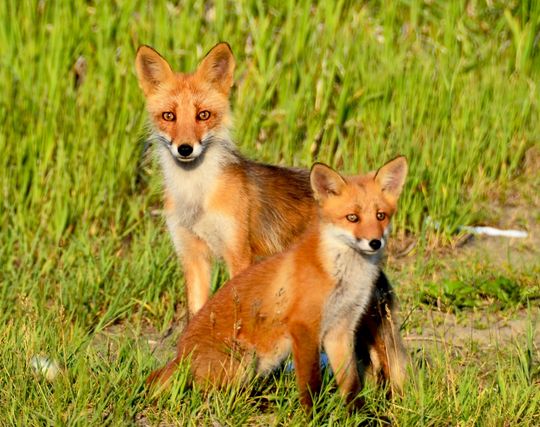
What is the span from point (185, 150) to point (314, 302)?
1367 millimetres

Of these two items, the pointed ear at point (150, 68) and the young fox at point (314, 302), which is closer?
the young fox at point (314, 302)

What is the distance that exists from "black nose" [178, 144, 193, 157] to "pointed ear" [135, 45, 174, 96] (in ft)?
1.91

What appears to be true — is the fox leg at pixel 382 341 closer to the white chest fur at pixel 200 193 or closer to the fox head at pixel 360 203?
the fox head at pixel 360 203

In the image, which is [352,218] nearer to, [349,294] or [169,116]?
[349,294]

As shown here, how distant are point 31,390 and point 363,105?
427 cm

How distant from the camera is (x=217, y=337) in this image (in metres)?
4.96

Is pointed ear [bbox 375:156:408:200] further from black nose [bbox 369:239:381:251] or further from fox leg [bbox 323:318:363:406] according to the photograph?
fox leg [bbox 323:318:363:406]

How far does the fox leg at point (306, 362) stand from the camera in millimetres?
4730

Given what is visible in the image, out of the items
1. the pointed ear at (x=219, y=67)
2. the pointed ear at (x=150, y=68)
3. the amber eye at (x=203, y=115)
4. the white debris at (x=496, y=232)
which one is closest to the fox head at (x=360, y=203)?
the amber eye at (x=203, y=115)

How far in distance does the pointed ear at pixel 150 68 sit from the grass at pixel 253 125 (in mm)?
1335

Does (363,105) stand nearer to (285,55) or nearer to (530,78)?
(285,55)

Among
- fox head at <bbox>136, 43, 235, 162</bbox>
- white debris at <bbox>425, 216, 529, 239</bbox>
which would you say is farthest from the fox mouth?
white debris at <bbox>425, 216, 529, 239</bbox>

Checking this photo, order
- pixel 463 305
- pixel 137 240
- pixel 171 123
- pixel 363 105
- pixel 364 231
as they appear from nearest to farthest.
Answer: pixel 364 231 → pixel 171 123 → pixel 463 305 → pixel 137 240 → pixel 363 105

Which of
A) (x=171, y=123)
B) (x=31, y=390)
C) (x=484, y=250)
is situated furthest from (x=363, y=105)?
(x=31, y=390)
